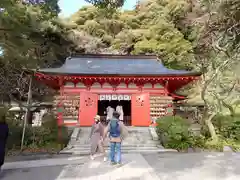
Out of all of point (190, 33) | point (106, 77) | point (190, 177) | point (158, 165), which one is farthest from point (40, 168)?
point (190, 33)

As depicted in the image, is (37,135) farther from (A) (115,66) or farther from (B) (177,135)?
(A) (115,66)

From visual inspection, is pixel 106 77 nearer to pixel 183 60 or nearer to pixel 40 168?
pixel 40 168

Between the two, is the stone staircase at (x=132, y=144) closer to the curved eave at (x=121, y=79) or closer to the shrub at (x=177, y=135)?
the shrub at (x=177, y=135)

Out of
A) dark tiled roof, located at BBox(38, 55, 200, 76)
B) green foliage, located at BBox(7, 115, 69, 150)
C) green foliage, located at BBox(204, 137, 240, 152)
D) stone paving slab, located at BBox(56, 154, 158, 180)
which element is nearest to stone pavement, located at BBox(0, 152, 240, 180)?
stone paving slab, located at BBox(56, 154, 158, 180)

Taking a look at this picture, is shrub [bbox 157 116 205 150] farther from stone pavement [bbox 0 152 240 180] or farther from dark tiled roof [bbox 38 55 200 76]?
dark tiled roof [bbox 38 55 200 76]

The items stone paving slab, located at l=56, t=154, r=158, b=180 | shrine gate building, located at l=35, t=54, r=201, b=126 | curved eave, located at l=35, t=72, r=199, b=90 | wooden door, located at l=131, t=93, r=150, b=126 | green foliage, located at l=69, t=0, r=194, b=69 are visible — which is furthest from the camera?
green foliage, located at l=69, t=0, r=194, b=69

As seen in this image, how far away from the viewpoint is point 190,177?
204 inches

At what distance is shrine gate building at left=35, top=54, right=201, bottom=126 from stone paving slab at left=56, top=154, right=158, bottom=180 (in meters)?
6.26

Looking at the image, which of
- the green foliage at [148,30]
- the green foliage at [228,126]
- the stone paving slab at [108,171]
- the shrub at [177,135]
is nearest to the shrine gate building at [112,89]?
the shrub at [177,135]

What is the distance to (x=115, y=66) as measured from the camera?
15000 mm

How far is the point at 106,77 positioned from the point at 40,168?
23.4 feet

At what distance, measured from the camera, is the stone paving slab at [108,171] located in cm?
514

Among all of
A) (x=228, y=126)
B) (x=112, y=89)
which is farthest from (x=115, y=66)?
(x=228, y=126)

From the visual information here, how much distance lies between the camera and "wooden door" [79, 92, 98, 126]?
1278 cm
